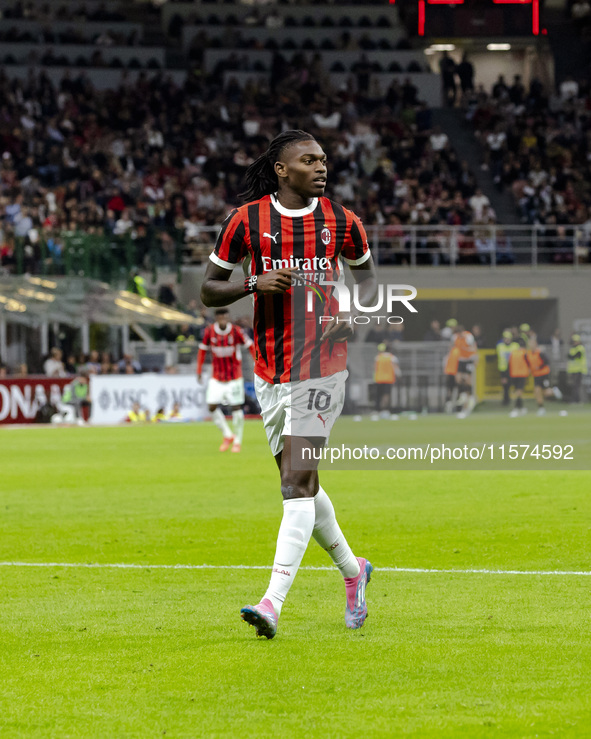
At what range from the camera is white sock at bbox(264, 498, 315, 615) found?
5.66m

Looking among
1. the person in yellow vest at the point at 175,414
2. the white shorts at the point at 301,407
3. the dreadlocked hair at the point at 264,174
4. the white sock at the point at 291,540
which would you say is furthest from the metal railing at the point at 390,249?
the white sock at the point at 291,540

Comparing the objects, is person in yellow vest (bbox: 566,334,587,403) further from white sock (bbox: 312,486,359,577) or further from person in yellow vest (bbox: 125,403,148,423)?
white sock (bbox: 312,486,359,577)

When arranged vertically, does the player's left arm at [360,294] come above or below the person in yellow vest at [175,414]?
above

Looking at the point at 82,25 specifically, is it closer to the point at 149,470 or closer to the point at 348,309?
the point at 149,470

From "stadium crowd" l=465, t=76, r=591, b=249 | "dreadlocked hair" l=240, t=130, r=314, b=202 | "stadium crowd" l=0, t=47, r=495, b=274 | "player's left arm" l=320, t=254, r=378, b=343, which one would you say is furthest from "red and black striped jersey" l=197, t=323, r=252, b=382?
"stadium crowd" l=465, t=76, r=591, b=249

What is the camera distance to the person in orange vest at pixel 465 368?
27219mm

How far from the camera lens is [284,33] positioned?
44438mm

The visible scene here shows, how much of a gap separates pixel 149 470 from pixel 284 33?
3164cm

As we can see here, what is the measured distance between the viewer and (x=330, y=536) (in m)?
6.02

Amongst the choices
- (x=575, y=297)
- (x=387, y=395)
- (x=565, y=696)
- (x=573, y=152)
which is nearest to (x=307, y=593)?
(x=565, y=696)

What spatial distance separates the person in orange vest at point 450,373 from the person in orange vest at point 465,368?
0.08 meters

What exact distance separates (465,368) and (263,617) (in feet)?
73.0

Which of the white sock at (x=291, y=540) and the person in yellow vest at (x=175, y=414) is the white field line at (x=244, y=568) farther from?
the person in yellow vest at (x=175, y=414)

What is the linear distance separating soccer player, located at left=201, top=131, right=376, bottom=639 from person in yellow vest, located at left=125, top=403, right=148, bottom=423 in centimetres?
2221
